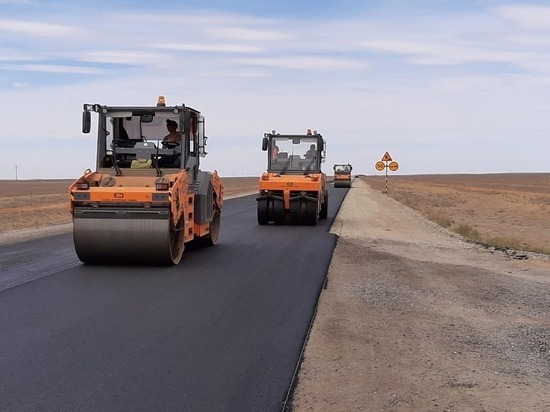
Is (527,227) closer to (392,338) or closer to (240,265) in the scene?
(240,265)

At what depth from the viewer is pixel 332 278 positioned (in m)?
11.8

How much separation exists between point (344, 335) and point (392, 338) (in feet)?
1.71

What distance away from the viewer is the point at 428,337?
7.94 m

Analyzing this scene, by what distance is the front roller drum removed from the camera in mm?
11672

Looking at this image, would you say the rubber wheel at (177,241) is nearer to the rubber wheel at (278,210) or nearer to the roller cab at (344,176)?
the rubber wheel at (278,210)

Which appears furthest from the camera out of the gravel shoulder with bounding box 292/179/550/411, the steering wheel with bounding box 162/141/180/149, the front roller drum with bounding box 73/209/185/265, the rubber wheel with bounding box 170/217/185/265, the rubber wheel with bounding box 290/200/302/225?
the rubber wheel with bounding box 290/200/302/225

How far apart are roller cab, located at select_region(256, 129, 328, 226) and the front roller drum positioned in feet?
33.7

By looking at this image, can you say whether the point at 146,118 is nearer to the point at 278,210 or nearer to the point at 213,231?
the point at 213,231

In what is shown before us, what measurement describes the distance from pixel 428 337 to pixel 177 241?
19.1ft

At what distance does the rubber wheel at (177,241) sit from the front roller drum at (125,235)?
10 cm

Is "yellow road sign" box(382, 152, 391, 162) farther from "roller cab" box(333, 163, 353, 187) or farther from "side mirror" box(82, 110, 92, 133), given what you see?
"side mirror" box(82, 110, 92, 133)

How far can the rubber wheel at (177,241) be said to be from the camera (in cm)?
1210

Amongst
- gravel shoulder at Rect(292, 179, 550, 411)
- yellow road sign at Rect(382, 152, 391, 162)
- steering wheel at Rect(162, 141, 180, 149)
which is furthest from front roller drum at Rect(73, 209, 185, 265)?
yellow road sign at Rect(382, 152, 391, 162)

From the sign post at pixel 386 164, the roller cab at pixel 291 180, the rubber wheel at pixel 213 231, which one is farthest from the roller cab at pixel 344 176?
the rubber wheel at pixel 213 231
